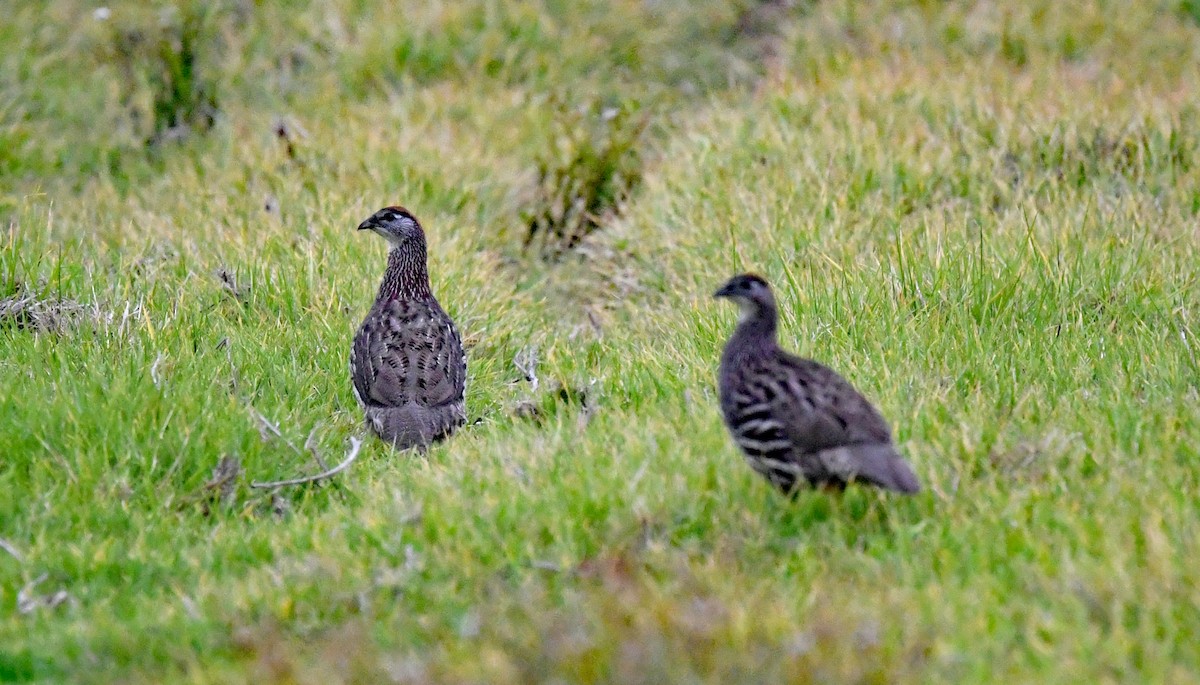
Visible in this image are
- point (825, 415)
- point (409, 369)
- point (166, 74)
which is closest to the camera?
point (825, 415)

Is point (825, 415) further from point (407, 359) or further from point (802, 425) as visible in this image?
point (407, 359)

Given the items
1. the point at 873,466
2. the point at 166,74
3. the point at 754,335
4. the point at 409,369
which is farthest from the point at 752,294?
the point at 166,74

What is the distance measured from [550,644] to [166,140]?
773cm

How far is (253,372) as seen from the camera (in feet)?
21.0

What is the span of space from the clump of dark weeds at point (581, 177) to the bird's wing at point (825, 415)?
4.51 meters

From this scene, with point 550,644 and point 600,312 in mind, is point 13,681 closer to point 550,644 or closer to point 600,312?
point 550,644

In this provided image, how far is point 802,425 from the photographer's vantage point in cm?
456

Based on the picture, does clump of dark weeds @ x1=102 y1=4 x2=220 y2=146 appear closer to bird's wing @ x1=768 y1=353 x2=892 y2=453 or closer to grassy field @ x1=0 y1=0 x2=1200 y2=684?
grassy field @ x1=0 y1=0 x2=1200 y2=684

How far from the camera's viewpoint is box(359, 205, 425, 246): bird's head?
7273 mm

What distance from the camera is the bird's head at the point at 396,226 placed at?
7273mm

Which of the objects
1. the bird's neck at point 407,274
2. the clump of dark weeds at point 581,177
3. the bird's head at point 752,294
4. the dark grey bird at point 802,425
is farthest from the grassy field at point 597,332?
the bird's head at point 752,294

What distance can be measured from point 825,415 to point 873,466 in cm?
25

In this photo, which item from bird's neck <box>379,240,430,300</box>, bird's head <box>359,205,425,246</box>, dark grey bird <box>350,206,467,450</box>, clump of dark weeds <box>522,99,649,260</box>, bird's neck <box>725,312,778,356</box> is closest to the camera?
bird's neck <box>725,312,778,356</box>

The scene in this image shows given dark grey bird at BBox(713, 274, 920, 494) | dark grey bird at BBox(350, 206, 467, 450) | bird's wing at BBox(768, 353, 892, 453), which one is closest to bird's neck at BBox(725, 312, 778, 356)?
dark grey bird at BBox(713, 274, 920, 494)
